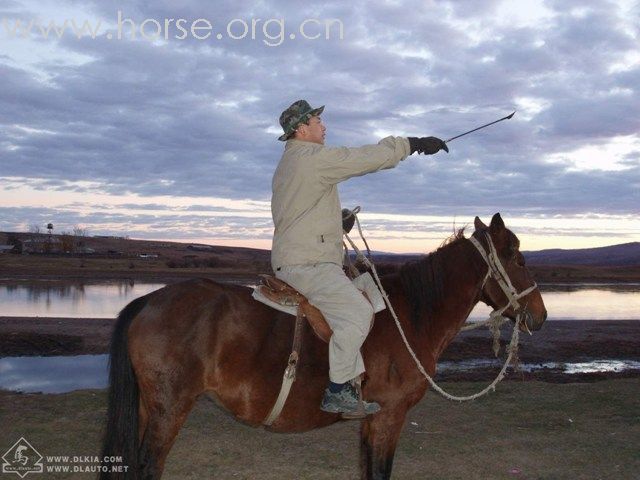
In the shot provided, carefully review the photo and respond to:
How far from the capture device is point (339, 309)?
4027 mm

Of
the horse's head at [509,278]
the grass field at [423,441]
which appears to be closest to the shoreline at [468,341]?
the grass field at [423,441]

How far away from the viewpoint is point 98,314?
20.9 meters

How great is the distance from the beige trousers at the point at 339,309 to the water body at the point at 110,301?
17892 mm

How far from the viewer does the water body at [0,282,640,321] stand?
22.2m

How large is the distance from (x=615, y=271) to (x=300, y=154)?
210ft

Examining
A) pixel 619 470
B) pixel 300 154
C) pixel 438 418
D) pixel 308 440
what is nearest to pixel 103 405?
pixel 308 440

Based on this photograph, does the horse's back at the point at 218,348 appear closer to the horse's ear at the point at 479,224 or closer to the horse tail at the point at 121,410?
the horse tail at the point at 121,410

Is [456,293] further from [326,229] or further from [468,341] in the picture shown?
[468,341]

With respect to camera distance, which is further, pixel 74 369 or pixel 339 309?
pixel 74 369

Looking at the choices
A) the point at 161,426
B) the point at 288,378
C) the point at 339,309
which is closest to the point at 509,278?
the point at 339,309

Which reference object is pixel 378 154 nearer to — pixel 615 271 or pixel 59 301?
pixel 59 301

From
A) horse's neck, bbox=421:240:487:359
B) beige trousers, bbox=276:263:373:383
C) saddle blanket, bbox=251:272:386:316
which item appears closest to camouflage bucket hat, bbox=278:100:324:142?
beige trousers, bbox=276:263:373:383

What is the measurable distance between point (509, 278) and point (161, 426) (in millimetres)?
3005

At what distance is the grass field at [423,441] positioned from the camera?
6.05 metres
